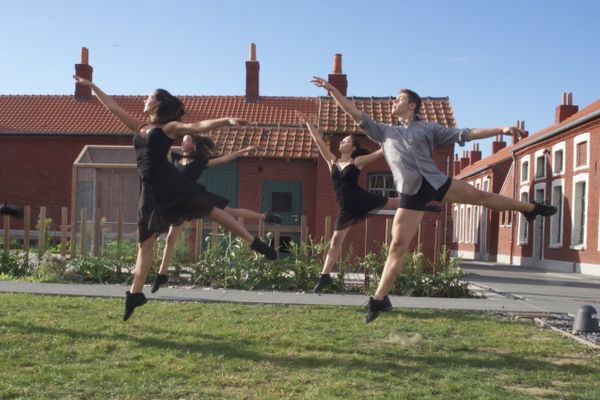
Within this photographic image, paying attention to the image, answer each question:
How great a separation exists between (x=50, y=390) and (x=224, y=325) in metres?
2.92

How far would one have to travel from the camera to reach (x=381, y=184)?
18141 millimetres

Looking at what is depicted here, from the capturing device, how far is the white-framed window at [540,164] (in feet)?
98.9

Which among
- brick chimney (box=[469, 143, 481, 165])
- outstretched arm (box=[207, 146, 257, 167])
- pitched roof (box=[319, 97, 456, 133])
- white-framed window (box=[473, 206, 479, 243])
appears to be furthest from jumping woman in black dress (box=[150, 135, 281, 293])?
brick chimney (box=[469, 143, 481, 165])

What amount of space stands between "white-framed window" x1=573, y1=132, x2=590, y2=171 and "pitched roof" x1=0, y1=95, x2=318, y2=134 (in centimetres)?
1072

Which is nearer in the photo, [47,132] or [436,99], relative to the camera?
[436,99]

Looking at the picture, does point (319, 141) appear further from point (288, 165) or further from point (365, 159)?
point (288, 165)

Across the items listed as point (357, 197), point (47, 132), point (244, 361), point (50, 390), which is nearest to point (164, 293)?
point (357, 197)

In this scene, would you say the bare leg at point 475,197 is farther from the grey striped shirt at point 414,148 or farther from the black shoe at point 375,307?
the black shoe at point 375,307

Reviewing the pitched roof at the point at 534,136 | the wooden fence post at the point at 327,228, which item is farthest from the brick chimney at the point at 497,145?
the wooden fence post at the point at 327,228

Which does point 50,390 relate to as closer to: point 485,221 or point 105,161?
point 105,161

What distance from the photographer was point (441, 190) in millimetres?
6008

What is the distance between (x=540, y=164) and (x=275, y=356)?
27329 millimetres

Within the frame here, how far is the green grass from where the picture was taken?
491cm

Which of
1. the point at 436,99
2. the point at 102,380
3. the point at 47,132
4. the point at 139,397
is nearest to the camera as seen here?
the point at 139,397
